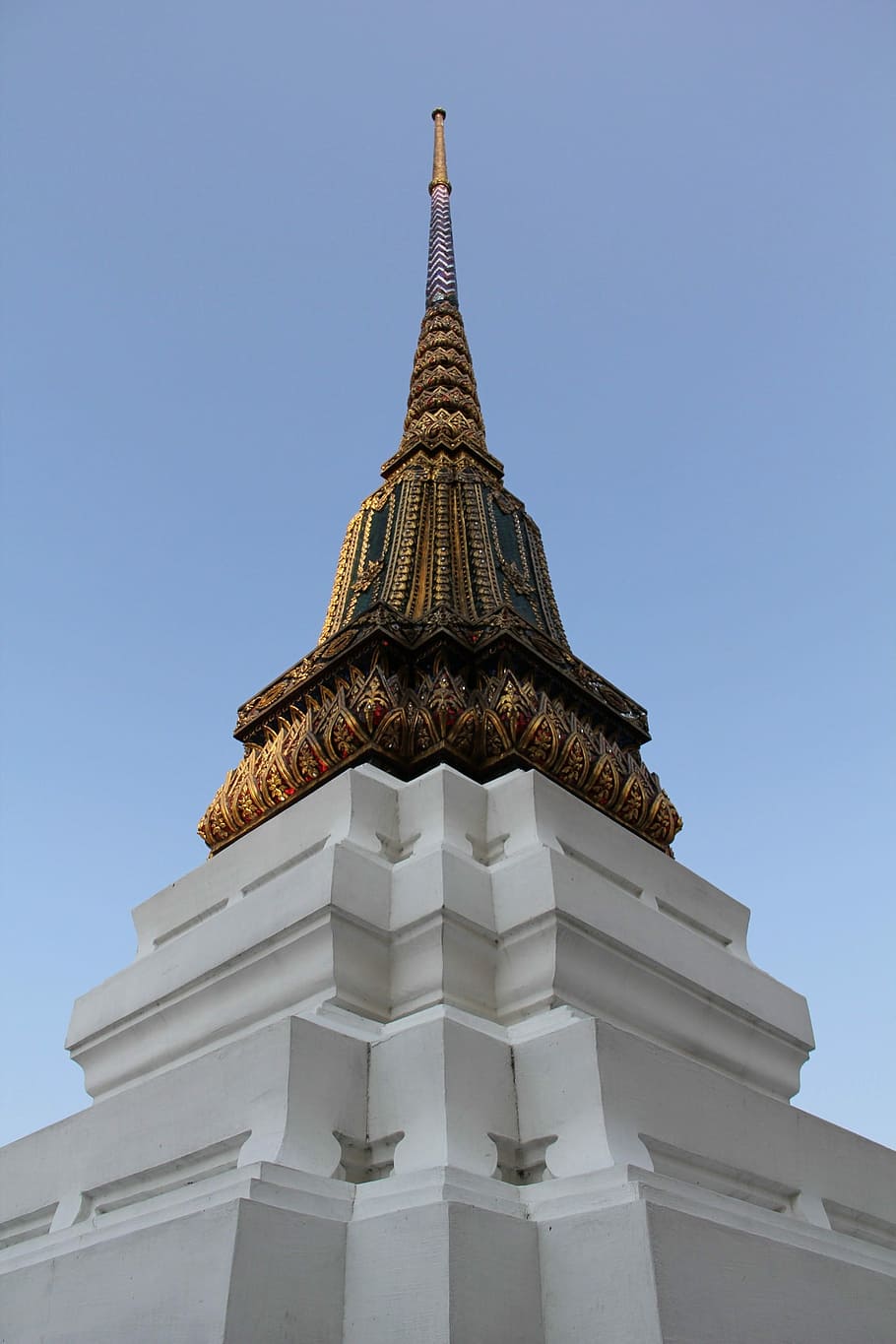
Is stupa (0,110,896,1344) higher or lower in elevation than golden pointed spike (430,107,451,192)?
lower

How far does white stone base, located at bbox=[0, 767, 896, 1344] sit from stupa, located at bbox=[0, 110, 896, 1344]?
13mm

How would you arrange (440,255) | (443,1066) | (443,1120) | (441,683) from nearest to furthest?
1. (443,1120)
2. (443,1066)
3. (441,683)
4. (440,255)

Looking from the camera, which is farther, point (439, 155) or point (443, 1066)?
point (439, 155)

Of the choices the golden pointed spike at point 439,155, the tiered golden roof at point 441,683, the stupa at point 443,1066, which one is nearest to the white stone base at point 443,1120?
the stupa at point 443,1066

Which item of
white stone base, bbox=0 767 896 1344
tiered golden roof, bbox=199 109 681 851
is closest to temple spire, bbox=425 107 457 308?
tiered golden roof, bbox=199 109 681 851

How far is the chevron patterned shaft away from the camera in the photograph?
447 inches

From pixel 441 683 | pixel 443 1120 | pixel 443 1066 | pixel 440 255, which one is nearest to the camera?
pixel 443 1120

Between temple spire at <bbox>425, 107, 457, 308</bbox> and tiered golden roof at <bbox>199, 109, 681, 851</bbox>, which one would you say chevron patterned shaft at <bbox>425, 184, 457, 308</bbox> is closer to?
temple spire at <bbox>425, 107, 457, 308</bbox>

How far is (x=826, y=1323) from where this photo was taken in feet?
12.1

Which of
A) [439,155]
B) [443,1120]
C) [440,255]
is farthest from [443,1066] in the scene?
[439,155]

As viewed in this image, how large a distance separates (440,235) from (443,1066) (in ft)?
35.1

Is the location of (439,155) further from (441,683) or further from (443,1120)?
(443,1120)

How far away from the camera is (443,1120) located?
3844 mm

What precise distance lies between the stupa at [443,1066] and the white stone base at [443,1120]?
1cm
